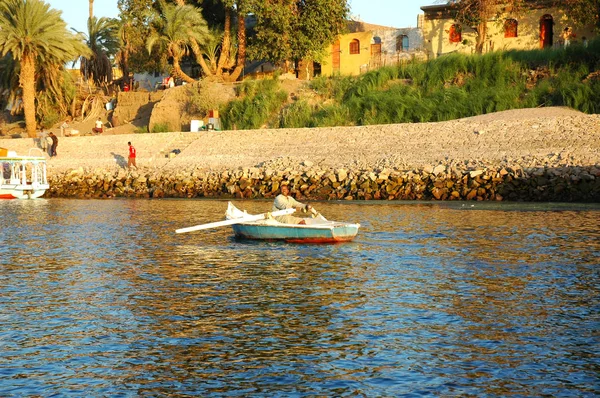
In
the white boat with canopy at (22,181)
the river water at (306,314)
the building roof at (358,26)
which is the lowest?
the river water at (306,314)

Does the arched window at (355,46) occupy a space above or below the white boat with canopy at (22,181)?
above

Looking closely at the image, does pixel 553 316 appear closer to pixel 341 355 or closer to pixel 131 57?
pixel 341 355

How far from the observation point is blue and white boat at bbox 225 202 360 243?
20.2 meters

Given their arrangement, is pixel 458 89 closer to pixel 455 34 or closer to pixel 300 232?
pixel 455 34

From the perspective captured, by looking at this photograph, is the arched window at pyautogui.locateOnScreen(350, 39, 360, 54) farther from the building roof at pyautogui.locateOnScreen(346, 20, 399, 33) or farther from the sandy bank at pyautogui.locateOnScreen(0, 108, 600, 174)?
the sandy bank at pyautogui.locateOnScreen(0, 108, 600, 174)

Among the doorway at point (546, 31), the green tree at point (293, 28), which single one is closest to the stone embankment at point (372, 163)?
the green tree at point (293, 28)

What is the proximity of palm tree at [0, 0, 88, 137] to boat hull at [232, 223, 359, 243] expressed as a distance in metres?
33.5

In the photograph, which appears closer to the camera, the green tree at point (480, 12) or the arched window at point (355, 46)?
the green tree at point (480, 12)

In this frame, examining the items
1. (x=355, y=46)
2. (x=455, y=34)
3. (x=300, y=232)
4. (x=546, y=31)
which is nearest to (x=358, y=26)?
(x=355, y=46)

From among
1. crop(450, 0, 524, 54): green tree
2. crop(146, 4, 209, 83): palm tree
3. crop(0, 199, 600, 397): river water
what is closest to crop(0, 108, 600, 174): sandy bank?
crop(146, 4, 209, 83): palm tree

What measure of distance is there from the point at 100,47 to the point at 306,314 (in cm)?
5546

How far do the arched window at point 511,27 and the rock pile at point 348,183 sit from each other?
22793 millimetres

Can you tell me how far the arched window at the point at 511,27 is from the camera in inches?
2135

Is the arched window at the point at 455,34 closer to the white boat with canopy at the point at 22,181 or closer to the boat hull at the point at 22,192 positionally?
the white boat with canopy at the point at 22,181
